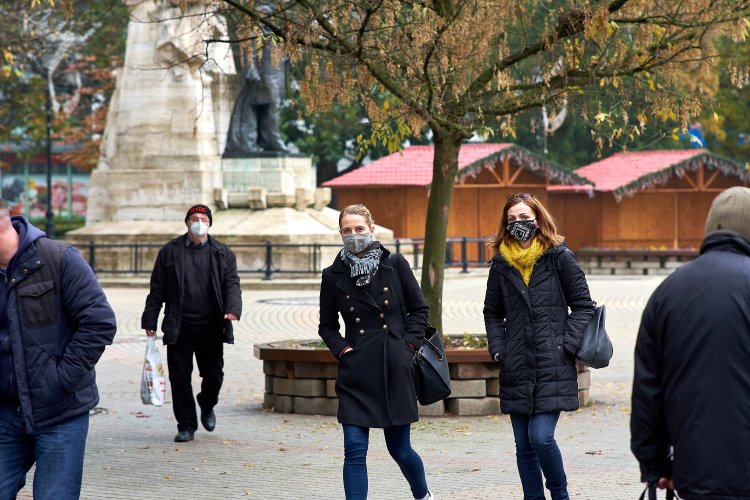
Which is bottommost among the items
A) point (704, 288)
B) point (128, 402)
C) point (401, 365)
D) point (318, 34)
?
point (128, 402)

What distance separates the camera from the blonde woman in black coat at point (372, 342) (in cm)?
717

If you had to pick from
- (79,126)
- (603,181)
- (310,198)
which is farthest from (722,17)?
(79,126)

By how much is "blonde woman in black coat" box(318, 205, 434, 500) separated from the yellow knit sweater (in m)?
0.50

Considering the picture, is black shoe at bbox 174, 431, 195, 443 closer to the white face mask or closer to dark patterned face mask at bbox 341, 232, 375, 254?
the white face mask

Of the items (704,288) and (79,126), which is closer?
(704,288)

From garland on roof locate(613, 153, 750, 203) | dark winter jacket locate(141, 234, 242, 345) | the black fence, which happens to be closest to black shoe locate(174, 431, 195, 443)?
dark winter jacket locate(141, 234, 242, 345)

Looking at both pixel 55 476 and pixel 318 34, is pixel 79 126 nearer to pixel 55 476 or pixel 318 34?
pixel 318 34

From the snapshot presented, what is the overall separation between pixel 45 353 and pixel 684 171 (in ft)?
133

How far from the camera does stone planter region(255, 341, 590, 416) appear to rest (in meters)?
11.5

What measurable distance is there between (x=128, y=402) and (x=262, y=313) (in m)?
10.2

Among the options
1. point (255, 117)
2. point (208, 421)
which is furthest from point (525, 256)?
point (255, 117)

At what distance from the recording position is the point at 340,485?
863cm

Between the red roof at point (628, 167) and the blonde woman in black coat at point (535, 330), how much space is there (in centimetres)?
3625

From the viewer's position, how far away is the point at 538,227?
727 cm
